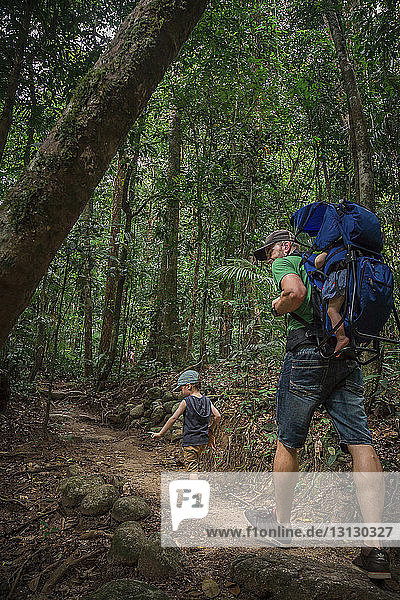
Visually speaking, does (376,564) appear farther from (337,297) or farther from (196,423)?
(196,423)

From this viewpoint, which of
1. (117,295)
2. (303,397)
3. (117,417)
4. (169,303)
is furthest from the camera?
(117,295)

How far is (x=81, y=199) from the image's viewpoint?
2027 mm

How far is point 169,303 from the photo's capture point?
34.4ft

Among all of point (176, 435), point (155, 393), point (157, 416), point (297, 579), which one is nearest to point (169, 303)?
point (155, 393)

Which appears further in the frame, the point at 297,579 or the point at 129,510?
the point at 129,510

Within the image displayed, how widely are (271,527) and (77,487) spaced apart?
1.85m

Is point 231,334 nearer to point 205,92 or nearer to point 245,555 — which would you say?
point 205,92

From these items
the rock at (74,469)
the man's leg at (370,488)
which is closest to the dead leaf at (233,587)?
the man's leg at (370,488)

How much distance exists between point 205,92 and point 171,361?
610cm

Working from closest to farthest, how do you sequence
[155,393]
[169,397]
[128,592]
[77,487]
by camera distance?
1. [128,592]
2. [77,487]
3. [169,397]
4. [155,393]

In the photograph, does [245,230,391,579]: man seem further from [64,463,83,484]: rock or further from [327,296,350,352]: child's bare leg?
[64,463,83,484]: rock

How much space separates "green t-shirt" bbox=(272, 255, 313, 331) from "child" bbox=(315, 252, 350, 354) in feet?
0.82

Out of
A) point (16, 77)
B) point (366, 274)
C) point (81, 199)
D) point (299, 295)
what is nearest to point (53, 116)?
point (16, 77)

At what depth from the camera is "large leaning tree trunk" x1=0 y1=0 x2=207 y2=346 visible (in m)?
1.83
